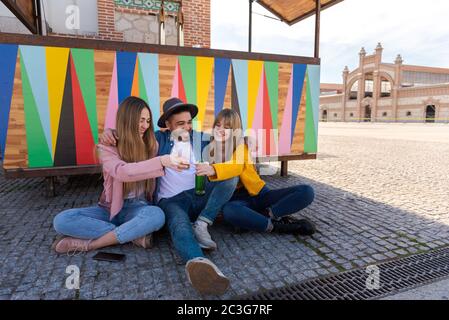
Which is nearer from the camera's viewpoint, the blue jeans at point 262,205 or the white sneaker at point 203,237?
the white sneaker at point 203,237

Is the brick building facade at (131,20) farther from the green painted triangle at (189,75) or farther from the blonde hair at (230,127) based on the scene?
the blonde hair at (230,127)

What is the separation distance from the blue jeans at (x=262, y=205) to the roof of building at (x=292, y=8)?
4668 mm

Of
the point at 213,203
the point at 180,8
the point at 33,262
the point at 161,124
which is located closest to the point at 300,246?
the point at 213,203

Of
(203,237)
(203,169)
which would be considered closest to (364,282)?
(203,237)

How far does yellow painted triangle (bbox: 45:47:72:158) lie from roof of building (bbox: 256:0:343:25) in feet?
15.4

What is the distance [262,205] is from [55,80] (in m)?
3.23

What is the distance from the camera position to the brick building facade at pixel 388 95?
42844 mm

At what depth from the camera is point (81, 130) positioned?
4320 millimetres

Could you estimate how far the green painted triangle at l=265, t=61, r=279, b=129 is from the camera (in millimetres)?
5207

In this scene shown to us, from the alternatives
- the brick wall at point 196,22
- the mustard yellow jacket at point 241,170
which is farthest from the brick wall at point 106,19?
the mustard yellow jacket at point 241,170

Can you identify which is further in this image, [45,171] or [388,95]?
[388,95]

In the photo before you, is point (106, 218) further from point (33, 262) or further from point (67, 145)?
point (67, 145)

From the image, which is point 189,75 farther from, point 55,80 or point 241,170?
point 241,170
